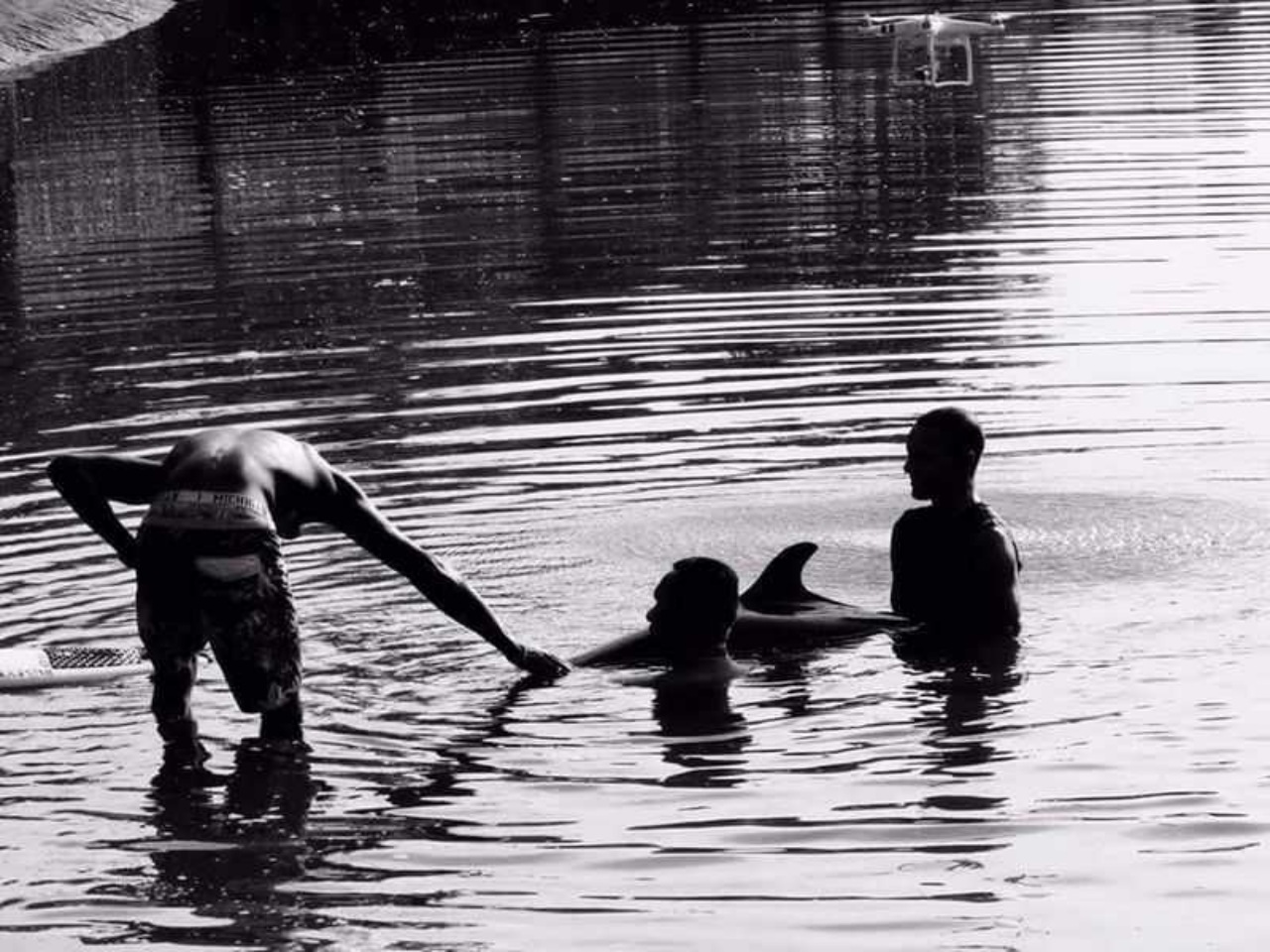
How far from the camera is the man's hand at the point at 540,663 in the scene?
10961 mm

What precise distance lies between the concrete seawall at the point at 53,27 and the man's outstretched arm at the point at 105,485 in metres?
32.6

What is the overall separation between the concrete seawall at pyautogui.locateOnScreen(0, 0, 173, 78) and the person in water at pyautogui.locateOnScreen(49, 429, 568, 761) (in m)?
32.7

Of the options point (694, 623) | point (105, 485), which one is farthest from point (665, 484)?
point (105, 485)

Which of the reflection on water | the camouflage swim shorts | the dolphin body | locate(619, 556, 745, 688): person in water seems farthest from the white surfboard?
locate(619, 556, 745, 688): person in water

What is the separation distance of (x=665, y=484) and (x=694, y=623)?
344 cm

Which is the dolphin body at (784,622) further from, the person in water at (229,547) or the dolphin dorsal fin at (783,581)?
the person in water at (229,547)

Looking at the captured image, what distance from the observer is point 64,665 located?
11250 millimetres

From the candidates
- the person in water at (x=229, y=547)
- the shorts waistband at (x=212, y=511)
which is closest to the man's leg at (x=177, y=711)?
the person in water at (x=229, y=547)

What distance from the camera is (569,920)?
8.21 meters

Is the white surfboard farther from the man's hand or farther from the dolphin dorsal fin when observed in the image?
the dolphin dorsal fin

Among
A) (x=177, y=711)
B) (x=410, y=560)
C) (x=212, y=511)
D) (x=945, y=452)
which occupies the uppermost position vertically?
(x=212, y=511)

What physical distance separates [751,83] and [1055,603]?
24684mm

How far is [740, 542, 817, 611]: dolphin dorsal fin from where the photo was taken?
11.5 meters

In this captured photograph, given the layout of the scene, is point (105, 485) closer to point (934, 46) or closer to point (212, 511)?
point (212, 511)
